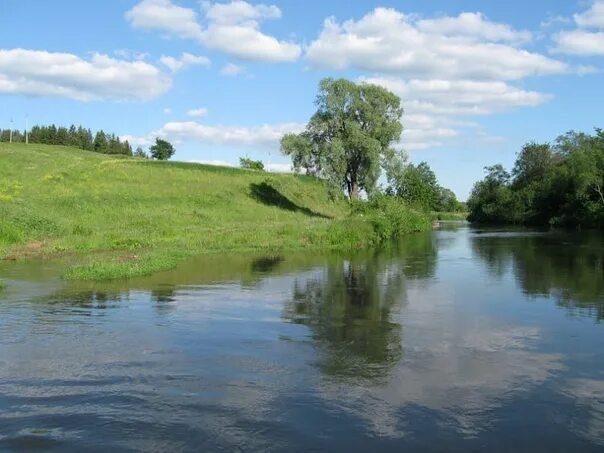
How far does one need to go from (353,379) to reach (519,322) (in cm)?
762

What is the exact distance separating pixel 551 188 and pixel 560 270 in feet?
215

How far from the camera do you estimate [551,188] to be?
8938cm

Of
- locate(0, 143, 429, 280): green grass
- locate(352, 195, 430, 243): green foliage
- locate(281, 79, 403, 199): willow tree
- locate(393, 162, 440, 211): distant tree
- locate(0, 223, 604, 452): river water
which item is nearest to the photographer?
locate(0, 223, 604, 452): river water

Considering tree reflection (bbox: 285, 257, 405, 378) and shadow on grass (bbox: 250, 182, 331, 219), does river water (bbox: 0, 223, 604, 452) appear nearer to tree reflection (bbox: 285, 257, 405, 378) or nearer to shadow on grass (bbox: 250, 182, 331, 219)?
tree reflection (bbox: 285, 257, 405, 378)

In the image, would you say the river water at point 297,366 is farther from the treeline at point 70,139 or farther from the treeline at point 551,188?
the treeline at point 70,139

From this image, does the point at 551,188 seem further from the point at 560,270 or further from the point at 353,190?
the point at 560,270

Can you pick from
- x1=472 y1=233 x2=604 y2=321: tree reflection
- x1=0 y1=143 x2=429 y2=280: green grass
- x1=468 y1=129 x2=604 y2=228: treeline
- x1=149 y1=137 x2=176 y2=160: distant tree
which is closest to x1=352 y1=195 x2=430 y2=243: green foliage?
x1=0 y1=143 x2=429 y2=280: green grass

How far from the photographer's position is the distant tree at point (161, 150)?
14550 centimetres

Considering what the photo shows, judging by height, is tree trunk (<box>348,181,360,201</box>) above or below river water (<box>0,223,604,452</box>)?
above

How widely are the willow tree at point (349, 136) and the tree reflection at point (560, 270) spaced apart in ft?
59.7

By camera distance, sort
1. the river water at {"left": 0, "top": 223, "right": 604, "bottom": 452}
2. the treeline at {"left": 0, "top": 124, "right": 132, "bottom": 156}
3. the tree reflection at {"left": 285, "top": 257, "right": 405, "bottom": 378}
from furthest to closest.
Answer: the treeline at {"left": 0, "top": 124, "right": 132, "bottom": 156} → the tree reflection at {"left": 285, "top": 257, "right": 405, "bottom": 378} → the river water at {"left": 0, "top": 223, "right": 604, "bottom": 452}

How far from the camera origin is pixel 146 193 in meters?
60.2

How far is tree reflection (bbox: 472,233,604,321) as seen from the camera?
807 inches

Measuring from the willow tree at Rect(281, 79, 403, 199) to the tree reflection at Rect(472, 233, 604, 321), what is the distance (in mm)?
18205
